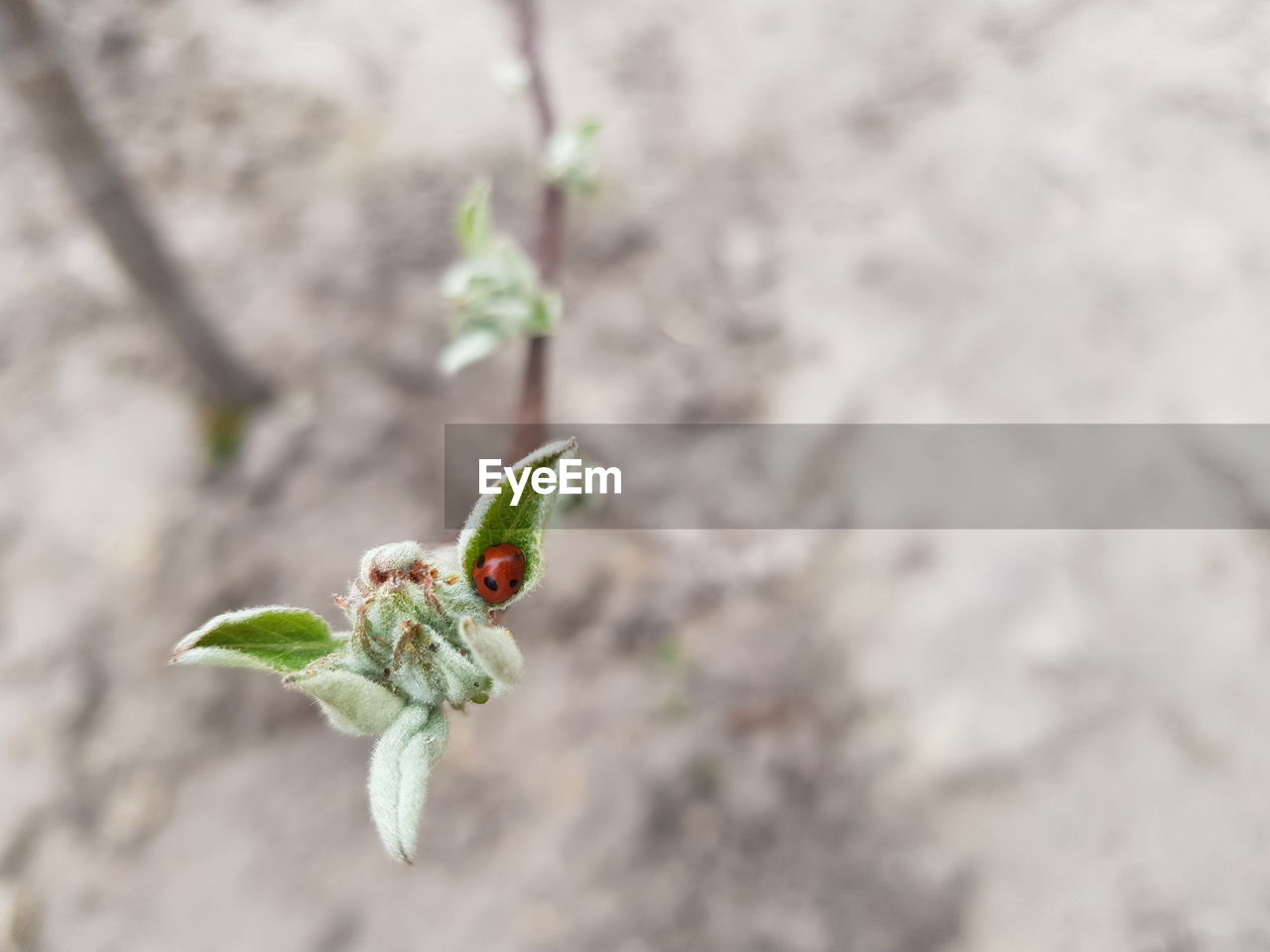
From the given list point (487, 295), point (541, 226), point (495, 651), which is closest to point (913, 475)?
point (541, 226)

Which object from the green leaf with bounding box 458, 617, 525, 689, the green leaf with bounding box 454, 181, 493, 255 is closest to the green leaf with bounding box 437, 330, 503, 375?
the green leaf with bounding box 454, 181, 493, 255

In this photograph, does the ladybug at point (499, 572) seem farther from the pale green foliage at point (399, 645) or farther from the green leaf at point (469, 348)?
the green leaf at point (469, 348)

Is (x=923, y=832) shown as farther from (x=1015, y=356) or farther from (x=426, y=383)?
A: (x=426, y=383)

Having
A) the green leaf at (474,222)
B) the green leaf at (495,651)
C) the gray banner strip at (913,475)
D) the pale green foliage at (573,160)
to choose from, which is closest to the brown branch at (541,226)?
the pale green foliage at (573,160)

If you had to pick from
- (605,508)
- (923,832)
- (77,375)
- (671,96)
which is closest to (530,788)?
(605,508)

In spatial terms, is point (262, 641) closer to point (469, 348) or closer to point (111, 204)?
point (469, 348)

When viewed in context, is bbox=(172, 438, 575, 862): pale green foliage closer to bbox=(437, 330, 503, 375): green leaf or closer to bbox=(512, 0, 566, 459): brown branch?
bbox=(437, 330, 503, 375): green leaf
